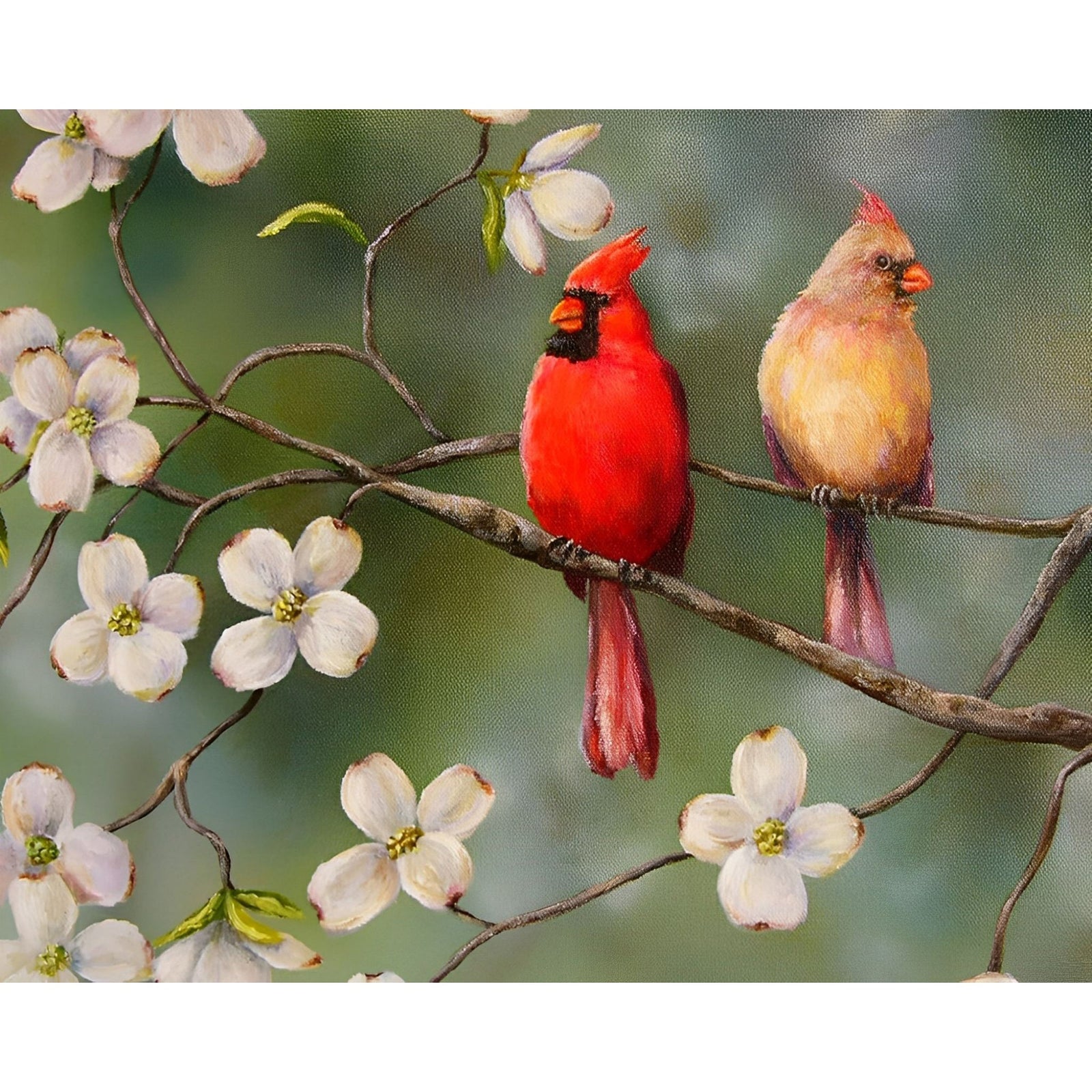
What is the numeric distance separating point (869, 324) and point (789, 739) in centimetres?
48

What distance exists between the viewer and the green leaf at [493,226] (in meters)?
1.11

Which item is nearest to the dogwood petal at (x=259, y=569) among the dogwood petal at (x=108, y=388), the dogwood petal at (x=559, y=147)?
the dogwood petal at (x=108, y=388)

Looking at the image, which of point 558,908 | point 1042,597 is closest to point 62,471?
point 558,908

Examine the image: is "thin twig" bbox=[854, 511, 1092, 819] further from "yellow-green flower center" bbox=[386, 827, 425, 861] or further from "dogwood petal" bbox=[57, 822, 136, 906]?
"dogwood petal" bbox=[57, 822, 136, 906]

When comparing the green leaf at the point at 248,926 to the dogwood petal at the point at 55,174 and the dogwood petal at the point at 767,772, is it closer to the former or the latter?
the dogwood petal at the point at 767,772

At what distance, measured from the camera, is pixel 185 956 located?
1.13 meters

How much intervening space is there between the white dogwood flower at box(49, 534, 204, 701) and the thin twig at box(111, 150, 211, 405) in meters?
0.20

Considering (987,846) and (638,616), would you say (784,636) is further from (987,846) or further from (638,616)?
(987,846)

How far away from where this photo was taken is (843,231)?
43.2 inches

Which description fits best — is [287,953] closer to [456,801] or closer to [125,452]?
[456,801]

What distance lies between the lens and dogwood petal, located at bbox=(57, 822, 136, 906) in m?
1.13

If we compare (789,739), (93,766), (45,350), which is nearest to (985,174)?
(789,739)

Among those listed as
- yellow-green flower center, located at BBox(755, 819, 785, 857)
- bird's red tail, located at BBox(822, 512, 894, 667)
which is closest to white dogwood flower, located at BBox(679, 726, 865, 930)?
yellow-green flower center, located at BBox(755, 819, 785, 857)

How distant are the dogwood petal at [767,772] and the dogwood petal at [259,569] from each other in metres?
0.56
